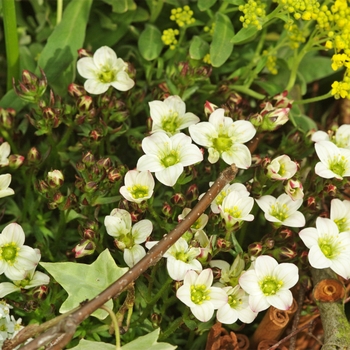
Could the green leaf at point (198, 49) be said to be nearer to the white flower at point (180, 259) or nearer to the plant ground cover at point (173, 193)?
the plant ground cover at point (173, 193)

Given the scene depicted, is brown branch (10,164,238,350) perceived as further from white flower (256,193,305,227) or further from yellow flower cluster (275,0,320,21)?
yellow flower cluster (275,0,320,21)

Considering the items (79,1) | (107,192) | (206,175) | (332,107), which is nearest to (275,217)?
(206,175)

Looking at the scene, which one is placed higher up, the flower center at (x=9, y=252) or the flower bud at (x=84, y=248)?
the flower bud at (x=84, y=248)

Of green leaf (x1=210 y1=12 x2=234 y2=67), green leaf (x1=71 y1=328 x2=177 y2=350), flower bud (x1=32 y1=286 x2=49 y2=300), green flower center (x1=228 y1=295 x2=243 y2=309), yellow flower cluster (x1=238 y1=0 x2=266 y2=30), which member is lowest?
flower bud (x1=32 y1=286 x2=49 y2=300)

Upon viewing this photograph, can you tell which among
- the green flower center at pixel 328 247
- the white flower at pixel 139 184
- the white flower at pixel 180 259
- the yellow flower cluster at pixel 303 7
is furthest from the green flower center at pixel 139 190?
the yellow flower cluster at pixel 303 7

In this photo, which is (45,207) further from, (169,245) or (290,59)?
(290,59)

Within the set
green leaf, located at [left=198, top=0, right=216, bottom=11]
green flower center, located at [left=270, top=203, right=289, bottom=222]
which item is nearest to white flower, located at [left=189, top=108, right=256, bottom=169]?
green flower center, located at [left=270, top=203, right=289, bottom=222]
